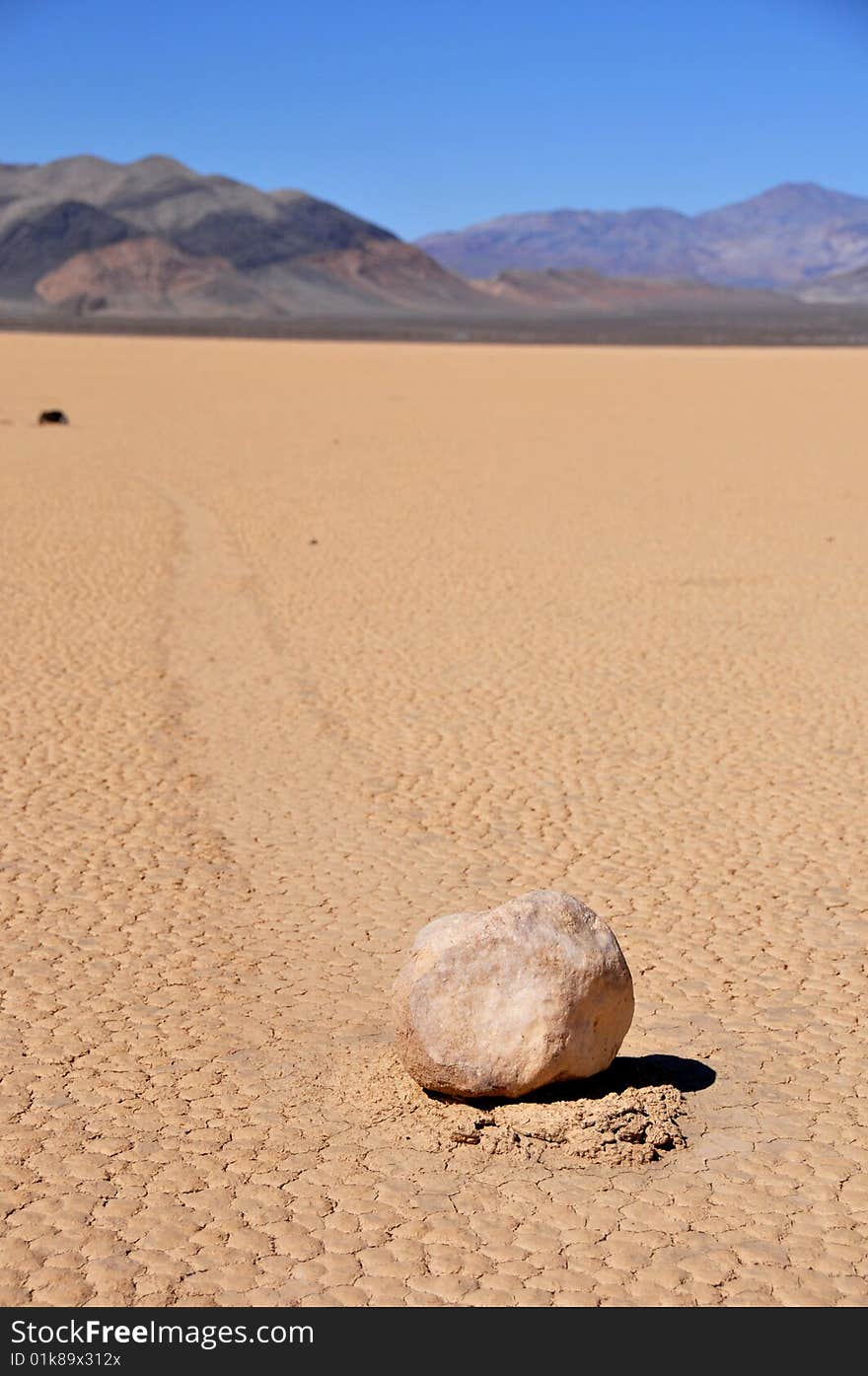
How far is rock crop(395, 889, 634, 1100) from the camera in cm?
438

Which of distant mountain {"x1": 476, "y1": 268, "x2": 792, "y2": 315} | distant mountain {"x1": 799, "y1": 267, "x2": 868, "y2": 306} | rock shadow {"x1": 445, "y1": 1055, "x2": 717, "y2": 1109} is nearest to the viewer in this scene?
rock shadow {"x1": 445, "y1": 1055, "x2": 717, "y2": 1109}

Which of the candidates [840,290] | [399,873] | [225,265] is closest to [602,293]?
[840,290]

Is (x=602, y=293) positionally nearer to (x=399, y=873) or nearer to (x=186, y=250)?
(x=186, y=250)

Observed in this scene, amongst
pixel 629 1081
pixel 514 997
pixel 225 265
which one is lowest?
pixel 629 1081

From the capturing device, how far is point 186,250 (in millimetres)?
128250

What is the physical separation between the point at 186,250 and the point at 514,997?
132 metres

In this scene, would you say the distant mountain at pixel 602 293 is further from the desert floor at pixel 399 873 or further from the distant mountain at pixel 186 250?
the desert floor at pixel 399 873

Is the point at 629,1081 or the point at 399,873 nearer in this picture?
the point at 629,1081

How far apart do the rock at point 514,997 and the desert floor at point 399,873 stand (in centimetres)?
21

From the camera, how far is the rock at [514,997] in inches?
173

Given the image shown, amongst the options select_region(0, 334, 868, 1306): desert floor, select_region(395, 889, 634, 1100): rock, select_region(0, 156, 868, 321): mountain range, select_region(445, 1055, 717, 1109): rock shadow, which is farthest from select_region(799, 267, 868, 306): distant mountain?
select_region(395, 889, 634, 1100): rock

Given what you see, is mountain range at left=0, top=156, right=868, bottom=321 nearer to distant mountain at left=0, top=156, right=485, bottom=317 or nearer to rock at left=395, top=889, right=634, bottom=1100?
distant mountain at left=0, top=156, right=485, bottom=317

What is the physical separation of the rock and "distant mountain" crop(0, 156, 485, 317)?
10881cm
